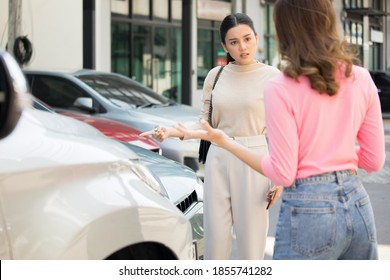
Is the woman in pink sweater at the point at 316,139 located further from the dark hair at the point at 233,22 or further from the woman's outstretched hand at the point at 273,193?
the dark hair at the point at 233,22

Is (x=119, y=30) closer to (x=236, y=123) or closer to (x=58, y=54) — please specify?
(x=58, y=54)

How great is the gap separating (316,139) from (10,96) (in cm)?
104

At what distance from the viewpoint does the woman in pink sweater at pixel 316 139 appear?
108 inches

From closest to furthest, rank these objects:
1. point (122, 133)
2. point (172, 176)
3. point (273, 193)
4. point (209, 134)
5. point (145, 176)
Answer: point (209, 134)
point (145, 176)
point (273, 193)
point (172, 176)
point (122, 133)

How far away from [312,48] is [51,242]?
1088 mm

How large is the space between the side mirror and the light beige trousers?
2.05 meters

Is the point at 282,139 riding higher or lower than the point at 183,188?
higher

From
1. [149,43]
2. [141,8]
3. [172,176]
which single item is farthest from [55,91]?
[149,43]

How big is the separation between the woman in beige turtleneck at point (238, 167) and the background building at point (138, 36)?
6354mm

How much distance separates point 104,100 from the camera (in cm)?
999

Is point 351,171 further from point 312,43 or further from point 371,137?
point 312,43

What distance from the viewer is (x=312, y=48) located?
109 inches

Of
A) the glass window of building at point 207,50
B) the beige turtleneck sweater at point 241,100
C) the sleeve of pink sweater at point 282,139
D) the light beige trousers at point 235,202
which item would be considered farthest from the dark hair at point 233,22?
the glass window of building at point 207,50
